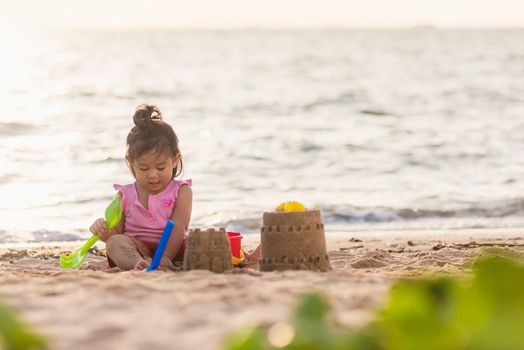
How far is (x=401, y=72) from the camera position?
28047 mm

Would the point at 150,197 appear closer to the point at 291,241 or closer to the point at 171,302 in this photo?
the point at 291,241

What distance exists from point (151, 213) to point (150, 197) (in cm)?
9

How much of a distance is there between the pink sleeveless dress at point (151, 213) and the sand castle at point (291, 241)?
31.2 inches

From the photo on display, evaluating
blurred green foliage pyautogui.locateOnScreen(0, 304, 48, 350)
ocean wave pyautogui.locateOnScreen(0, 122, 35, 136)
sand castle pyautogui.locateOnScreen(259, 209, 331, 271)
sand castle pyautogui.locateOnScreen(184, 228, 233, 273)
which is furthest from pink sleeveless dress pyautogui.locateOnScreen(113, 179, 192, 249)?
ocean wave pyautogui.locateOnScreen(0, 122, 35, 136)

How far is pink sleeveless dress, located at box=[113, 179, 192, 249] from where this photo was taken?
15.5 feet

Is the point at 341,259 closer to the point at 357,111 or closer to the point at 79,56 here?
the point at 357,111

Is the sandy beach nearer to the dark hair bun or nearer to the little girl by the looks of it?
the little girl

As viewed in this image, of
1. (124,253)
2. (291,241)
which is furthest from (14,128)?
(291,241)

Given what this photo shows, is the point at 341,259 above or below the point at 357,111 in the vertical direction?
below

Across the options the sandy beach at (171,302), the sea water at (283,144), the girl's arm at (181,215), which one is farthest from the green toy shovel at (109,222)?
the sea water at (283,144)

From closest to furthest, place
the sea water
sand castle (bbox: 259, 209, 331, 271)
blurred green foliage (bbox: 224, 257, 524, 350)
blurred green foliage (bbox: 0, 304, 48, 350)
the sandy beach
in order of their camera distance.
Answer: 1. blurred green foliage (bbox: 224, 257, 524, 350)
2. blurred green foliage (bbox: 0, 304, 48, 350)
3. the sandy beach
4. sand castle (bbox: 259, 209, 331, 271)
5. the sea water

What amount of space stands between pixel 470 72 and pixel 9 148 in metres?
18.4


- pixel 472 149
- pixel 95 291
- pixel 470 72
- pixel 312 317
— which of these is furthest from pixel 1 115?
pixel 470 72

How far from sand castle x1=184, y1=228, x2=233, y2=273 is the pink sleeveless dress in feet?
1.98
